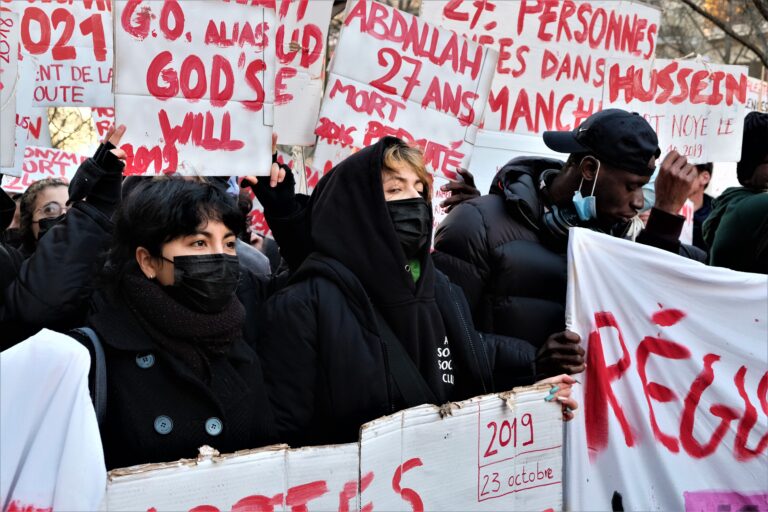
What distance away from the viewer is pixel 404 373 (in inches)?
98.3

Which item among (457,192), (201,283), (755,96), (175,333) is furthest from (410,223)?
(755,96)

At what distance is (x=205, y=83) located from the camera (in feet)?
9.86

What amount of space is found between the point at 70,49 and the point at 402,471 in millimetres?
3245

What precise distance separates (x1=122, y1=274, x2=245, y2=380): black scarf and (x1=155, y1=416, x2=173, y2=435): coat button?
153 mm

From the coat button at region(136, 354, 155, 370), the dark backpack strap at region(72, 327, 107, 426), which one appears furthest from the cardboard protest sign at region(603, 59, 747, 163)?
the dark backpack strap at region(72, 327, 107, 426)

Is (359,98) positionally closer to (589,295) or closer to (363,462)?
(589,295)

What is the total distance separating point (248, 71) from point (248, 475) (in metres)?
1.60

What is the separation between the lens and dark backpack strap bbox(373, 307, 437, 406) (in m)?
2.48

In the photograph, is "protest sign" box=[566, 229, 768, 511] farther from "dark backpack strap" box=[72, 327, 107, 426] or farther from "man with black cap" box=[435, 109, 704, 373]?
"dark backpack strap" box=[72, 327, 107, 426]

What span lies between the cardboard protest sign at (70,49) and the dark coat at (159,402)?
2631 millimetres

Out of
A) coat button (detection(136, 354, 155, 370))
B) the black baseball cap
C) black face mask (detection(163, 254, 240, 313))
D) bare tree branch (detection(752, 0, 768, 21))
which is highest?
bare tree branch (detection(752, 0, 768, 21))

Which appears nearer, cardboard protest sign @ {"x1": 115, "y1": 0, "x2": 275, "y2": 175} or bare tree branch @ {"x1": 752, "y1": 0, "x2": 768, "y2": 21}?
cardboard protest sign @ {"x1": 115, "y1": 0, "x2": 275, "y2": 175}

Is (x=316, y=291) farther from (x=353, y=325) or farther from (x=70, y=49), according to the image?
(x=70, y=49)

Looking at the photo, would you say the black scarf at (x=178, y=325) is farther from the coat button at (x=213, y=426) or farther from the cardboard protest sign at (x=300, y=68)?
the cardboard protest sign at (x=300, y=68)
